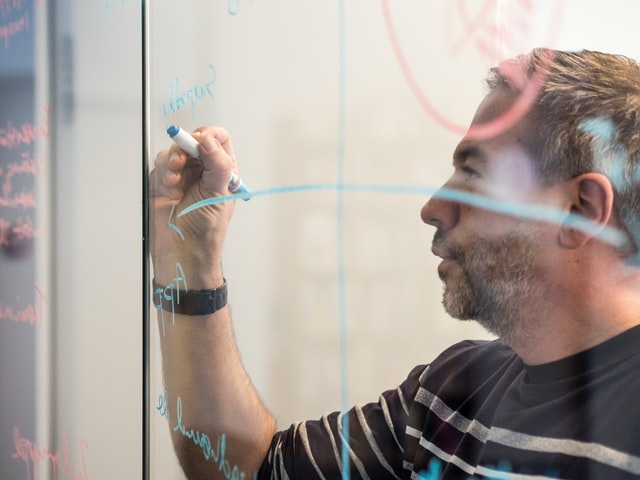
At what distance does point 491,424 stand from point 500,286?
11cm

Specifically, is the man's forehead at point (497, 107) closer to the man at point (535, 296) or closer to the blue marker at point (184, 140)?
the man at point (535, 296)

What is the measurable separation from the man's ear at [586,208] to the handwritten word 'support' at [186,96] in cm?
41

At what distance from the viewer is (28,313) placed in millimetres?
987

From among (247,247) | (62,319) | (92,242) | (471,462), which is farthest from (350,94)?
(62,319)

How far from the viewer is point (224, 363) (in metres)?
0.66

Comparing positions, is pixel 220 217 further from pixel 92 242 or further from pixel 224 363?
pixel 92 242

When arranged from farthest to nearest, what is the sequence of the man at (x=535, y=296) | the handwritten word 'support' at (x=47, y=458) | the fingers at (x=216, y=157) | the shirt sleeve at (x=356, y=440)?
the handwritten word 'support' at (x=47, y=458) → the fingers at (x=216, y=157) → the shirt sleeve at (x=356, y=440) → the man at (x=535, y=296)

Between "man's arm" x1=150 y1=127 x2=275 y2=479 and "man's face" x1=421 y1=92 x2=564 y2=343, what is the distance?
0.26 metres

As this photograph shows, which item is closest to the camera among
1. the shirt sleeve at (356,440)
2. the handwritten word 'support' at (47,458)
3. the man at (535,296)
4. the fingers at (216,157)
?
the man at (535,296)

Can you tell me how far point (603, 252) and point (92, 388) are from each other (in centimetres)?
77

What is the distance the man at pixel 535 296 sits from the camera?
1.22 ft

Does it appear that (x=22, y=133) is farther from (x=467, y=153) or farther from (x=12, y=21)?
(x=467, y=153)

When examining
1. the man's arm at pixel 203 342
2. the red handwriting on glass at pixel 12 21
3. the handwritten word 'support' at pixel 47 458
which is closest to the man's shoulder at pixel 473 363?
the man's arm at pixel 203 342

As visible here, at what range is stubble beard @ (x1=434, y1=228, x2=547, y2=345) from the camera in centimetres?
41
